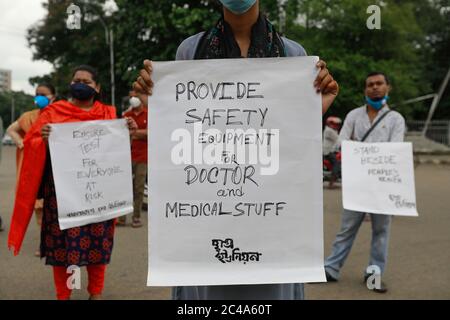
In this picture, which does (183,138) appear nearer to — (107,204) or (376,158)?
(107,204)

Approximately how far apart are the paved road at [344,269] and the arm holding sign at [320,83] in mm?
2530

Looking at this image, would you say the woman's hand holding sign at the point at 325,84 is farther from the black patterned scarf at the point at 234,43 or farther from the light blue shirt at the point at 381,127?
the light blue shirt at the point at 381,127

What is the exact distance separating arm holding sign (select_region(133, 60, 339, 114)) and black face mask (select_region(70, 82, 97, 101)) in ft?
6.26

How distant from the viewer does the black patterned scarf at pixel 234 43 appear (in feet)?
7.12

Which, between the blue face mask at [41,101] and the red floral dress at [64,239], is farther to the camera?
the blue face mask at [41,101]

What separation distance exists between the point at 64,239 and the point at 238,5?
7.91ft

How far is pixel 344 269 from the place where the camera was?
5191mm

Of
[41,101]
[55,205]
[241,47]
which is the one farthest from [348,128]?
[41,101]

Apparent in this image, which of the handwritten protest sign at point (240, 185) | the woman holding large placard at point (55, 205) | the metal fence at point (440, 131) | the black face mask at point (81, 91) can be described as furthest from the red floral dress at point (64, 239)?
the metal fence at point (440, 131)

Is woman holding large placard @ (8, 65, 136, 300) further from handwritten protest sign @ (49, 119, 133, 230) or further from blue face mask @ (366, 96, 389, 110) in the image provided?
blue face mask @ (366, 96, 389, 110)

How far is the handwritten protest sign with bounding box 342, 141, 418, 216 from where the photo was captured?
4.50 m

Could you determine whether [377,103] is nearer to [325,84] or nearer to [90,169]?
[90,169]

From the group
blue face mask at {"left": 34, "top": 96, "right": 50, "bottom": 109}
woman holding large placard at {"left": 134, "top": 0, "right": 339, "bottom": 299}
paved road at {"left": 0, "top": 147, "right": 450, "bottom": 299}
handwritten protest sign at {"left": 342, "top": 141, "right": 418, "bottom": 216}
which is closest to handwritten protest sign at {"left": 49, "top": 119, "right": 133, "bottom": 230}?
paved road at {"left": 0, "top": 147, "right": 450, "bottom": 299}

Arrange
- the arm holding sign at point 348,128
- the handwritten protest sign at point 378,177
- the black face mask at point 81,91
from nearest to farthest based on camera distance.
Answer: the black face mask at point 81,91 → the handwritten protest sign at point 378,177 → the arm holding sign at point 348,128
